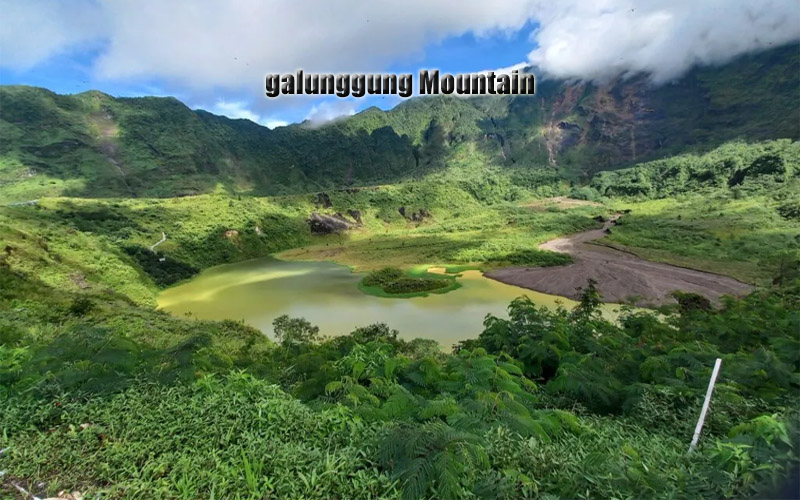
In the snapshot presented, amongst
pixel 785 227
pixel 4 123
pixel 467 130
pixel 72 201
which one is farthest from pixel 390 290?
pixel 467 130

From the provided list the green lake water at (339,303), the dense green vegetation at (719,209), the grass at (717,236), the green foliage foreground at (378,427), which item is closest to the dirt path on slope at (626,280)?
the green lake water at (339,303)

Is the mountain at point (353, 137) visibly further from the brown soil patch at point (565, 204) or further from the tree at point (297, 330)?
the tree at point (297, 330)

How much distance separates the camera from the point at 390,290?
33625 millimetres

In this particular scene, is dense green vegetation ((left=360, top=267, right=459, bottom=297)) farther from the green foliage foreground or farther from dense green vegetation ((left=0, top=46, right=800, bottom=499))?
the green foliage foreground

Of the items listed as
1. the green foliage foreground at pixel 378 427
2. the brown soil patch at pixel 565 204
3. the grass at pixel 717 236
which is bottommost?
the green foliage foreground at pixel 378 427

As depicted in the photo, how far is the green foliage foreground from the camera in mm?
3117

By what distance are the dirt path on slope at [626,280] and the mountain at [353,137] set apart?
9327 cm

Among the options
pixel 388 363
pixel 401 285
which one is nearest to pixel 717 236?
pixel 401 285

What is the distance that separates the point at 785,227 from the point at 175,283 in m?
77.2

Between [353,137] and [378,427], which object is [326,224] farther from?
[353,137]

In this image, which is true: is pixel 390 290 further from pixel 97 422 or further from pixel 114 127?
pixel 114 127

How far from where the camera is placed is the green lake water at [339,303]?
2427 centimetres

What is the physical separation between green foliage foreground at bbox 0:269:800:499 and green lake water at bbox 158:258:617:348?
14.4 meters

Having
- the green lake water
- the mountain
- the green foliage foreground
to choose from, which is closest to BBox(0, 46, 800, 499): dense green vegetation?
the green foliage foreground
